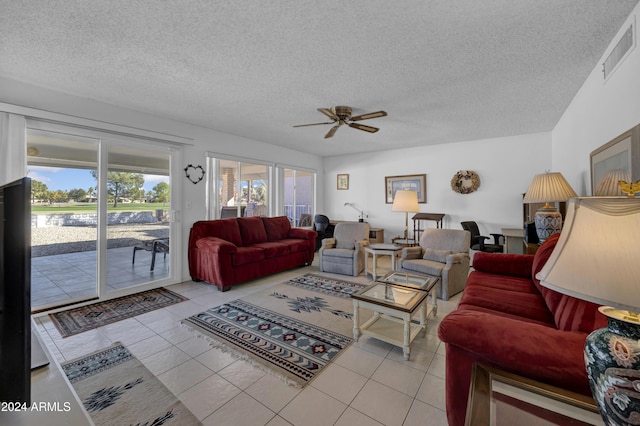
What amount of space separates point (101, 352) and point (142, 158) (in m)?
2.65

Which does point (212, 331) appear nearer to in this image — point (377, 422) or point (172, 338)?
point (172, 338)

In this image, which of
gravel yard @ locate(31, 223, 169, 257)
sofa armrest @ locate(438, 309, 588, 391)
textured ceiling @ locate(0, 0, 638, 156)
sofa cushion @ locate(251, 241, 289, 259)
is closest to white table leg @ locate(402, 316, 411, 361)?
sofa armrest @ locate(438, 309, 588, 391)

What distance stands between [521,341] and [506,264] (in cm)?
185

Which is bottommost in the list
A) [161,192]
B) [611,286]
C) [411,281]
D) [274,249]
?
[411,281]

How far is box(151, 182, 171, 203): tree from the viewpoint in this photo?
392 centimetres

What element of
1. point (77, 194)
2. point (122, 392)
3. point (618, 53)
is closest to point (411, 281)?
point (618, 53)

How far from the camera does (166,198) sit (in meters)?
4.01

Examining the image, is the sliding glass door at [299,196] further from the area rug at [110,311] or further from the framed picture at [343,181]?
the area rug at [110,311]

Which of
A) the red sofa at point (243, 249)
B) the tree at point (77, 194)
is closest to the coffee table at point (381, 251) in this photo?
the red sofa at point (243, 249)

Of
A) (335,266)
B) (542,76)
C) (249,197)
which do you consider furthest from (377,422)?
(249,197)

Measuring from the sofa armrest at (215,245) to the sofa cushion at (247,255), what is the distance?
0.34 ft

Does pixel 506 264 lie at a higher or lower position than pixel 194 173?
lower

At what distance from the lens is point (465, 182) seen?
525 cm

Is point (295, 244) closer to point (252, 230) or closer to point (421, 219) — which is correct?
point (252, 230)
